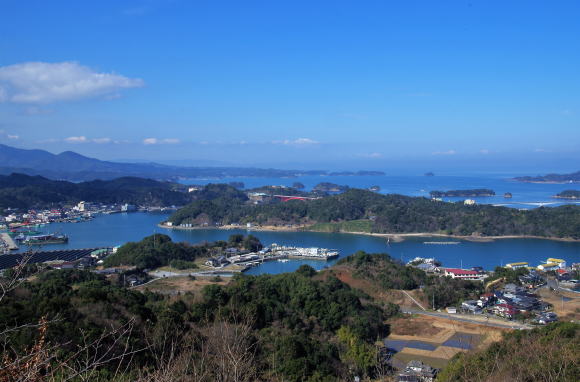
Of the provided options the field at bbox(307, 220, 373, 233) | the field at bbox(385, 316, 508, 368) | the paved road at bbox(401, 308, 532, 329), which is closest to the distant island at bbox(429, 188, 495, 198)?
the field at bbox(307, 220, 373, 233)

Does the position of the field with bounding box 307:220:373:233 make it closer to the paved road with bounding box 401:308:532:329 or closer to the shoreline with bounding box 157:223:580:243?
the shoreline with bounding box 157:223:580:243

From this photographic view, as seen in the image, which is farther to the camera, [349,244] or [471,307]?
[349,244]

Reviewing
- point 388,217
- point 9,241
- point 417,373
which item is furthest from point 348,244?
point 417,373

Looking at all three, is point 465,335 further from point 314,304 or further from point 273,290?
point 273,290

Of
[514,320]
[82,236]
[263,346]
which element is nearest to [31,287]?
[263,346]

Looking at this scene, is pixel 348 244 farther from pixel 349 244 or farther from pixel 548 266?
pixel 548 266

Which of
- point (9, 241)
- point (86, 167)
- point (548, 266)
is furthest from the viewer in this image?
point (86, 167)
